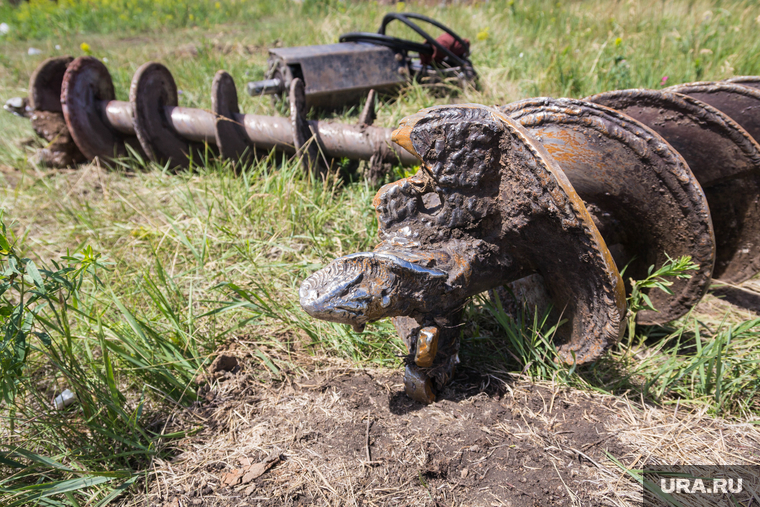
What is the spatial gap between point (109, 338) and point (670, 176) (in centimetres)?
255

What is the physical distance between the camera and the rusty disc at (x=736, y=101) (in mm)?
2334

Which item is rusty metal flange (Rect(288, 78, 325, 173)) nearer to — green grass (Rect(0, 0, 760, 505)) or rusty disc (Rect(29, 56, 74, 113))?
green grass (Rect(0, 0, 760, 505))

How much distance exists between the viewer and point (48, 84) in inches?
165

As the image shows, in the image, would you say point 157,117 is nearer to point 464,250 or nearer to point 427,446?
point 464,250

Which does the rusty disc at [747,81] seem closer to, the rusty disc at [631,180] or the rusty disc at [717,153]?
the rusty disc at [717,153]

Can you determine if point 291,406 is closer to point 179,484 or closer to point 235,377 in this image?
point 235,377

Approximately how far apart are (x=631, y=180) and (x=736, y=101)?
3.56 ft

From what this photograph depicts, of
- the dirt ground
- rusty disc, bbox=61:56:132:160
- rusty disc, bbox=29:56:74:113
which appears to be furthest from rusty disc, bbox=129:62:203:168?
the dirt ground

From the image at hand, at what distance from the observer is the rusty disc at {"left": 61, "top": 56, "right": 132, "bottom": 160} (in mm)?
3957

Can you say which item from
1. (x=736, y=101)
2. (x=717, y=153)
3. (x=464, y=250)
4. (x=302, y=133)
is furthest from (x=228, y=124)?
(x=736, y=101)

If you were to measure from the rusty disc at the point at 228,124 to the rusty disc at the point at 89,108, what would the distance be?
1271 millimetres

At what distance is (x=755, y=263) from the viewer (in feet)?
7.61

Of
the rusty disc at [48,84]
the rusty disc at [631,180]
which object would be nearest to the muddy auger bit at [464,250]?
the rusty disc at [631,180]

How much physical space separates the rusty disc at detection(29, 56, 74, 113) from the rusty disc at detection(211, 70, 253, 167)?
5.79 feet
